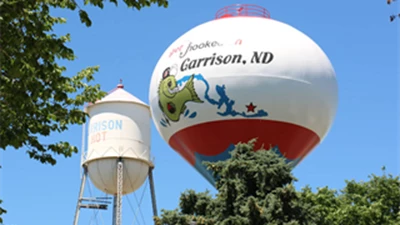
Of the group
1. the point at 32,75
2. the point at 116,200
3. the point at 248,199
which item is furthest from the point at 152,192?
the point at 32,75

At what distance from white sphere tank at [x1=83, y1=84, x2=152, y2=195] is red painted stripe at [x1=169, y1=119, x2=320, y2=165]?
8462mm

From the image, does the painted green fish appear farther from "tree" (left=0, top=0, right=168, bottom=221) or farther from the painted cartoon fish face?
"tree" (left=0, top=0, right=168, bottom=221)

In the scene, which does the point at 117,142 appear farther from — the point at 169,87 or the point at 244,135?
the point at 244,135

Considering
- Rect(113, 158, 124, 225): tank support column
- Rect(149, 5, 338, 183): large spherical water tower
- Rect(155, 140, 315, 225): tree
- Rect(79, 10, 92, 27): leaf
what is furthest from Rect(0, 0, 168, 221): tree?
Rect(113, 158, 124, 225): tank support column

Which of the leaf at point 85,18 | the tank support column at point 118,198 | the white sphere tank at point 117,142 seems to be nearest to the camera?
the leaf at point 85,18

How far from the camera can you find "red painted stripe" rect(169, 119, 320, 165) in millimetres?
26547

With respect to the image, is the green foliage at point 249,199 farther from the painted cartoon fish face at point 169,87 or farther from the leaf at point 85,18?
the leaf at point 85,18

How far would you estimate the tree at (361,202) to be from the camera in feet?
89.7

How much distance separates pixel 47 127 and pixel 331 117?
699 inches

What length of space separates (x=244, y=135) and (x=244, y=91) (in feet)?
4.62

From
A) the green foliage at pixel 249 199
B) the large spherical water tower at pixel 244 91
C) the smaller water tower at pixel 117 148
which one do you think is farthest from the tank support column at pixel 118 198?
the green foliage at pixel 249 199

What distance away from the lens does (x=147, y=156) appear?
121 feet

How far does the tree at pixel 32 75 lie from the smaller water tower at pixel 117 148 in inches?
931

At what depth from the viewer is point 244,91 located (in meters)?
26.3
